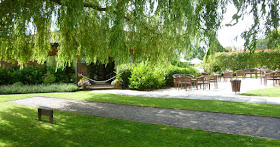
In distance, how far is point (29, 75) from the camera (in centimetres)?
1430

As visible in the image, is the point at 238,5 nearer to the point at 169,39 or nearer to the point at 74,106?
the point at 169,39

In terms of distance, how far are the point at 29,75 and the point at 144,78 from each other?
728cm

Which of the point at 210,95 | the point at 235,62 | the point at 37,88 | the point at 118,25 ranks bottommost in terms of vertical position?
the point at 210,95

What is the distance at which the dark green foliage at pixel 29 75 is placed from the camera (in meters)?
14.0

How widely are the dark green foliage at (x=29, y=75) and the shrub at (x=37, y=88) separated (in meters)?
0.93

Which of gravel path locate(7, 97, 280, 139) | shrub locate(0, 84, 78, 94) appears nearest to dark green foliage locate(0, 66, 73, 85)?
shrub locate(0, 84, 78, 94)

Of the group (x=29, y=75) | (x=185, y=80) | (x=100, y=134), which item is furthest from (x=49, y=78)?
(x=100, y=134)

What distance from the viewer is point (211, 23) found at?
175 inches

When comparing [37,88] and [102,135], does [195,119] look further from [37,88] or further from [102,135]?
[37,88]

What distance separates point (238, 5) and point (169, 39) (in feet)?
10.5

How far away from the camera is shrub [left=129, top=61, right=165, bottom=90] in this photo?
13.6m

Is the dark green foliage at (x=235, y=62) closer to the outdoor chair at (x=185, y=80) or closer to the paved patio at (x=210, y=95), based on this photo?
the outdoor chair at (x=185, y=80)

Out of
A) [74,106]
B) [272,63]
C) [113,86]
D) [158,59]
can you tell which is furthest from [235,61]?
[74,106]

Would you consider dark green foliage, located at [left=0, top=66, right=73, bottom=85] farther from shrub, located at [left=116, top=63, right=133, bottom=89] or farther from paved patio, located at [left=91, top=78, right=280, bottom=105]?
paved patio, located at [left=91, top=78, right=280, bottom=105]
